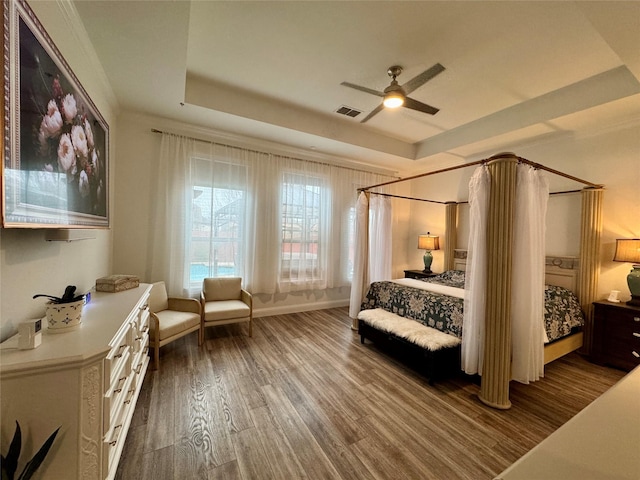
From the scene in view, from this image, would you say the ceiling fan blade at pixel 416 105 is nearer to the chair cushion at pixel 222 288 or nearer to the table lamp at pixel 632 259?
the table lamp at pixel 632 259

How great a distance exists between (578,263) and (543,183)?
1743mm

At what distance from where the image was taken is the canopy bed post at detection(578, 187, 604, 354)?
3.07m

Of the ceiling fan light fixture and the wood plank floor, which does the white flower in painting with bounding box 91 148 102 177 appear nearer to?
the wood plank floor

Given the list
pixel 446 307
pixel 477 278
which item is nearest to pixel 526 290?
pixel 477 278

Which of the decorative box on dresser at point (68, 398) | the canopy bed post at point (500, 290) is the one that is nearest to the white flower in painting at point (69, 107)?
the decorative box on dresser at point (68, 398)

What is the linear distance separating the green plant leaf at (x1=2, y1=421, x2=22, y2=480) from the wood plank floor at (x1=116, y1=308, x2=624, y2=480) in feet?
2.18

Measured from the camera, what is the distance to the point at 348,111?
3.56 m

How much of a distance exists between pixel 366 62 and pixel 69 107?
2498 mm

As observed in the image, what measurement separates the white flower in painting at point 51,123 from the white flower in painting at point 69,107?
0.31 ft

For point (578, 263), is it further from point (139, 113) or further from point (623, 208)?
point (139, 113)

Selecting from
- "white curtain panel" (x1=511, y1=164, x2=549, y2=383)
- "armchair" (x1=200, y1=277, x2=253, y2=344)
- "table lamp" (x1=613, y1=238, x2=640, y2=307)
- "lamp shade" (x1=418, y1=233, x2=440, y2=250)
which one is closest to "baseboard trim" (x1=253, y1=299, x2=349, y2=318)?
"armchair" (x1=200, y1=277, x2=253, y2=344)

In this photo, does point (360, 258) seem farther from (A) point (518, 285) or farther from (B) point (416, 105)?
(B) point (416, 105)

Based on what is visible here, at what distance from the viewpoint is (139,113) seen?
317cm

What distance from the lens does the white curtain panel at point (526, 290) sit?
86.6 inches
